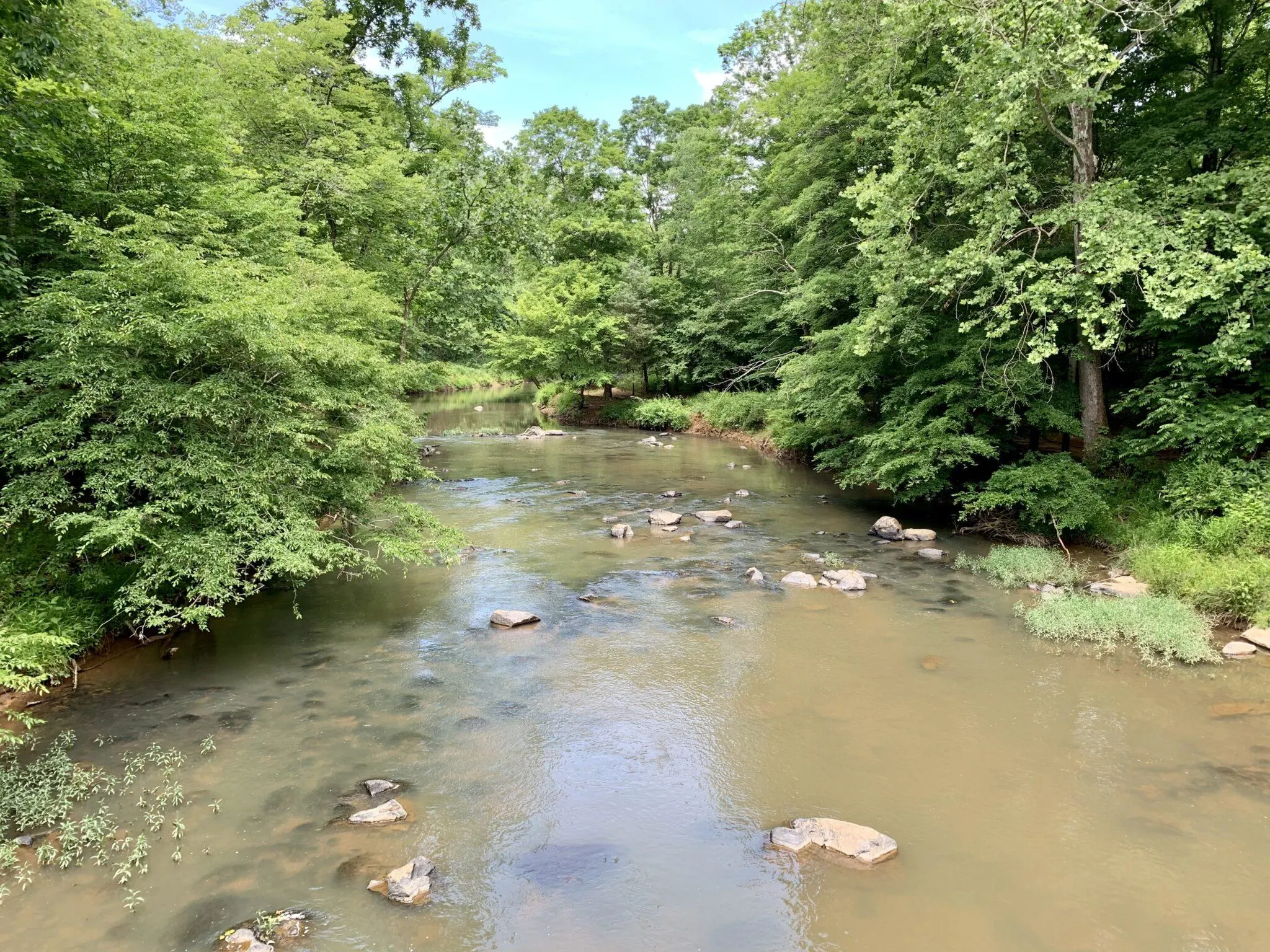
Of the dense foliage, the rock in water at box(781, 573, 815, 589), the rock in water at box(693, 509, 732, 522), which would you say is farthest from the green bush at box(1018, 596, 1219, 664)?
the dense foliage

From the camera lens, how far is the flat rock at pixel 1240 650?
27.5 ft

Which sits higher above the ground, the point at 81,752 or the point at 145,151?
the point at 145,151

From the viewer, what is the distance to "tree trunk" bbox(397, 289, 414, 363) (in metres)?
19.1

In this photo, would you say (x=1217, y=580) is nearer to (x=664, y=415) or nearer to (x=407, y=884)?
(x=407, y=884)

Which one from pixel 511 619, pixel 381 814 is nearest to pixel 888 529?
pixel 511 619

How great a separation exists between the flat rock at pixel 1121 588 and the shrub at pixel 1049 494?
146 centimetres

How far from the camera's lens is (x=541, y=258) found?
2334 cm

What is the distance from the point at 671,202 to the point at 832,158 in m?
26.2

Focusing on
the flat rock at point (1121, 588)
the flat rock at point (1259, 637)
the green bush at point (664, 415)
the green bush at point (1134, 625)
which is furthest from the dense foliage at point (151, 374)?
the green bush at point (664, 415)

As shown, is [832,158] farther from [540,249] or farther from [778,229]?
[540,249]

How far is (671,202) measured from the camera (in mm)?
43438

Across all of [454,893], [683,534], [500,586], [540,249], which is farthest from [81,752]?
[540,249]

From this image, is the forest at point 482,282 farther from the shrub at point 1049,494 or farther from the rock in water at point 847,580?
the rock in water at point 847,580

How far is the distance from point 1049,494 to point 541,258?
1735 centimetres
